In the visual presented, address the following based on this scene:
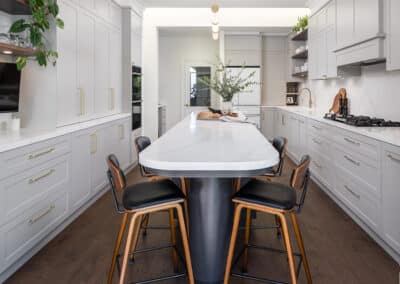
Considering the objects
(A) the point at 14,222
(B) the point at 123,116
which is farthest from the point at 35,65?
(B) the point at 123,116

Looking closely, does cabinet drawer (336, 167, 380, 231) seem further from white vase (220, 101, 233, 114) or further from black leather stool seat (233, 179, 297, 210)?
→ white vase (220, 101, 233, 114)

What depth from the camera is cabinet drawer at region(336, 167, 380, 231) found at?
319cm

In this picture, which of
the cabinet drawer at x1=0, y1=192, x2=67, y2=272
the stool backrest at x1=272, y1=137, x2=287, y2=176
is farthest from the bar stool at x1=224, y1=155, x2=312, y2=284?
the cabinet drawer at x1=0, y1=192, x2=67, y2=272

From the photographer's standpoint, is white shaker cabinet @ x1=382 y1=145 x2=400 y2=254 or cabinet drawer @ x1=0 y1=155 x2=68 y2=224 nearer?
cabinet drawer @ x1=0 y1=155 x2=68 y2=224

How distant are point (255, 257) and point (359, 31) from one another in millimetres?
2802

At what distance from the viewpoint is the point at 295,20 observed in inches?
316

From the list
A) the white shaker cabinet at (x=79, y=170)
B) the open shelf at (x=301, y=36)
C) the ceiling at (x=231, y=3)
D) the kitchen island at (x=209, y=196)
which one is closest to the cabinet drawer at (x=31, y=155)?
the white shaker cabinet at (x=79, y=170)

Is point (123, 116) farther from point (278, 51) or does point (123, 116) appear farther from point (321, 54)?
point (278, 51)

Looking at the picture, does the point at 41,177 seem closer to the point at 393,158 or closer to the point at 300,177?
the point at 300,177

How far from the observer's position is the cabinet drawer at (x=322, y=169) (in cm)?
452

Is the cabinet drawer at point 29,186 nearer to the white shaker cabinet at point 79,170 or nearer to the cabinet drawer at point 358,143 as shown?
the white shaker cabinet at point 79,170

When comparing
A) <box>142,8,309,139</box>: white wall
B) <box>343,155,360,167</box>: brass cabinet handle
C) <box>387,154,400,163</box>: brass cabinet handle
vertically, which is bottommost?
<box>343,155,360,167</box>: brass cabinet handle

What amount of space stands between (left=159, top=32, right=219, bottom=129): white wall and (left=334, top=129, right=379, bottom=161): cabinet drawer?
247 inches

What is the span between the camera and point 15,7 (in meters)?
3.36
